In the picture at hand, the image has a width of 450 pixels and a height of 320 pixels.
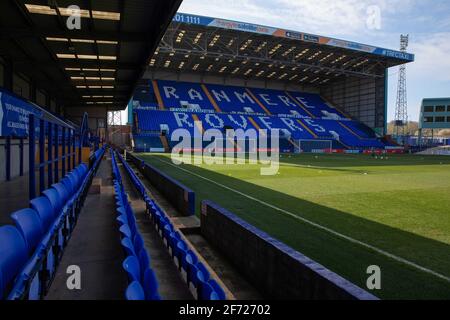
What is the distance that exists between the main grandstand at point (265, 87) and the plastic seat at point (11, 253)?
38427 millimetres

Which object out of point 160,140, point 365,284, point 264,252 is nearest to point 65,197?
point 264,252

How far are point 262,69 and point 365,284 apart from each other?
2173 inches

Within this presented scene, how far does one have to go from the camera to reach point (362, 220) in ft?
28.7

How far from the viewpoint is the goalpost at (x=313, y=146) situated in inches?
2018

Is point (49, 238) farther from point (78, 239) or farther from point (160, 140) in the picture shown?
point (160, 140)

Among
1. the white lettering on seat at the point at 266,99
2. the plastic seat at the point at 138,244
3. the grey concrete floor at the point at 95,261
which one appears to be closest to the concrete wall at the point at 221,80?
the white lettering on seat at the point at 266,99

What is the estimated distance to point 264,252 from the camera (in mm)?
4762

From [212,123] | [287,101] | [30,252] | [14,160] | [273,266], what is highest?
[287,101]

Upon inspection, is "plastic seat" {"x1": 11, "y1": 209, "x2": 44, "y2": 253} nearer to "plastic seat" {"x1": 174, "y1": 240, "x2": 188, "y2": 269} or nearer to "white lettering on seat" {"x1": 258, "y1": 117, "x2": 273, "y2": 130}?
"plastic seat" {"x1": 174, "y1": 240, "x2": 188, "y2": 269}

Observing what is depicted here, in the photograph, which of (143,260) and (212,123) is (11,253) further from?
(212,123)

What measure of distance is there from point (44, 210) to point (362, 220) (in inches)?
281

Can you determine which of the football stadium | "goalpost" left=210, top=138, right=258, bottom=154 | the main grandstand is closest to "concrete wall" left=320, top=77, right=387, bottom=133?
the main grandstand

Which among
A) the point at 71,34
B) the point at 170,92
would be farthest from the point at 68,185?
the point at 170,92

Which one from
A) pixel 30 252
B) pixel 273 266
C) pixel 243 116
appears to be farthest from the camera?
pixel 243 116
